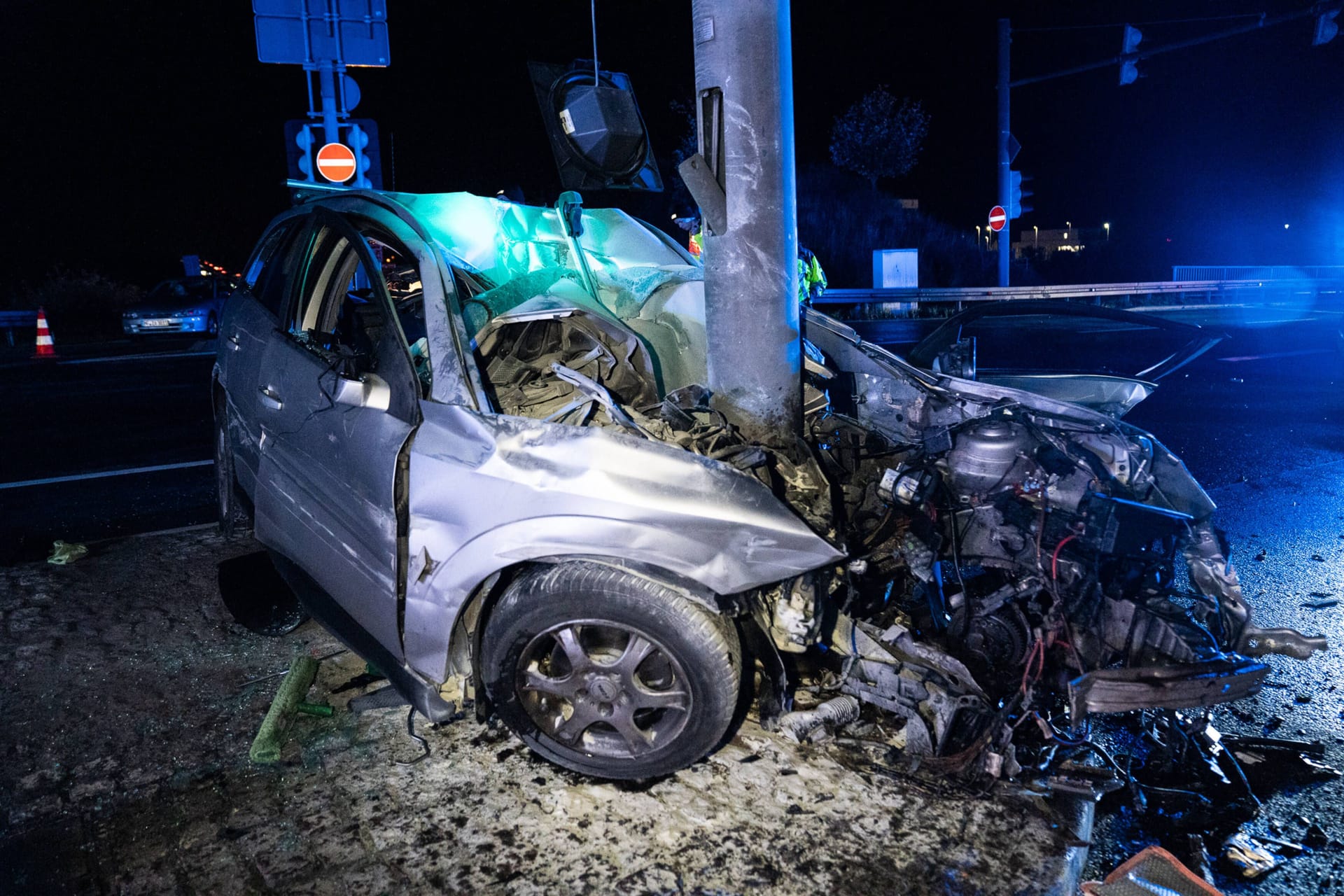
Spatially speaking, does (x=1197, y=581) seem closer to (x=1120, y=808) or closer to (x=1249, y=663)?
(x=1249, y=663)

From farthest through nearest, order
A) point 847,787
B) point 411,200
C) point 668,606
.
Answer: point 411,200 < point 847,787 < point 668,606

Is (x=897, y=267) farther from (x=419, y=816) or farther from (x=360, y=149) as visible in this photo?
(x=419, y=816)

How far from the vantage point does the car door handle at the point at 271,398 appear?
3521 mm

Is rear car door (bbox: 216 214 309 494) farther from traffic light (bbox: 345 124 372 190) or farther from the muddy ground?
traffic light (bbox: 345 124 372 190)

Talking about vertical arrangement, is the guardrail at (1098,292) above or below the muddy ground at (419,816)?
above

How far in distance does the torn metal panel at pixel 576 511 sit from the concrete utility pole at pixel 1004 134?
19.6m

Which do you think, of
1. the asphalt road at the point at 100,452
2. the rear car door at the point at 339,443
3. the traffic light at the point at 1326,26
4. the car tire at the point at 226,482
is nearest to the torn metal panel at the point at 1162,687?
the rear car door at the point at 339,443

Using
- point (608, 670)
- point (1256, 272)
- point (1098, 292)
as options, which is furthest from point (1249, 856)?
point (1256, 272)

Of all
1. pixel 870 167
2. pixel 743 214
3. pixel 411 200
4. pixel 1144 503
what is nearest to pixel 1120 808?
pixel 1144 503

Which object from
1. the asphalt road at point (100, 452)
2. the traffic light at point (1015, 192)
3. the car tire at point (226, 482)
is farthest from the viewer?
the traffic light at point (1015, 192)

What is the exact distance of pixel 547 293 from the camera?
145 inches

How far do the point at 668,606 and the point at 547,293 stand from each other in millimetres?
1611

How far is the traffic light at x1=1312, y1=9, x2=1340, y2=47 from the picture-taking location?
40.7ft

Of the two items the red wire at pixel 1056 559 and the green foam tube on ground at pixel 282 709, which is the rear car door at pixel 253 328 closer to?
the green foam tube on ground at pixel 282 709
